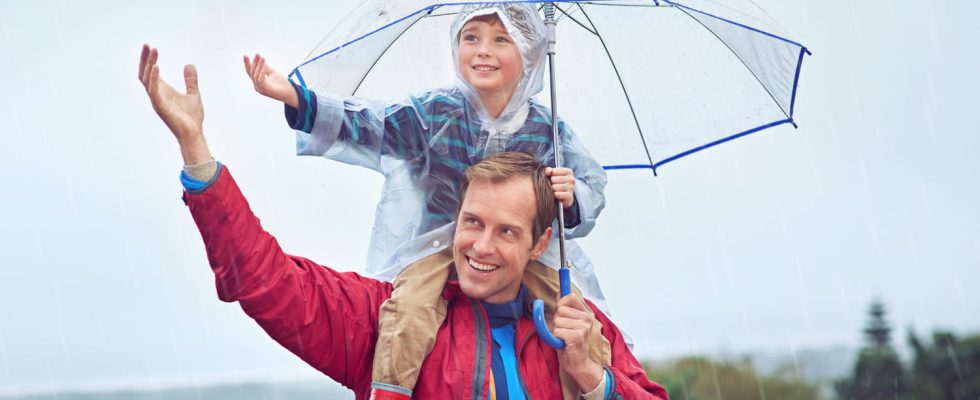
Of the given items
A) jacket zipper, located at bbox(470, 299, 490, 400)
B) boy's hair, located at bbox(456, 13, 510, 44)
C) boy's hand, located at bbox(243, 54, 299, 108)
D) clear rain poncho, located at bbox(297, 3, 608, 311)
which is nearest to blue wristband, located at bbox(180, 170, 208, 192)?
boy's hand, located at bbox(243, 54, 299, 108)

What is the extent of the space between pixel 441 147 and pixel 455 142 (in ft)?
0.18

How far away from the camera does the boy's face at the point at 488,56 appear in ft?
12.4

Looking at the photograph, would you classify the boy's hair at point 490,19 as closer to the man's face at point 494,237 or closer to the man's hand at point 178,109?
the man's face at point 494,237

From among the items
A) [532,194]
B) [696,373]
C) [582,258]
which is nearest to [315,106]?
[532,194]

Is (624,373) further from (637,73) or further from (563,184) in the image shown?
(637,73)

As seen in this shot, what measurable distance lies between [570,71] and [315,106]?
1390 mm

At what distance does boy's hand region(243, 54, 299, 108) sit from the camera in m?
3.29

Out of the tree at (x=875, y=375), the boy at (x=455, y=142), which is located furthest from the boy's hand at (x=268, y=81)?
the tree at (x=875, y=375)

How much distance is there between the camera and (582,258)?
4.06 metres

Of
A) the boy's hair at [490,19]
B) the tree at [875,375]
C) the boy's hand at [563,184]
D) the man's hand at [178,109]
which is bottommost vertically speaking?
the tree at [875,375]

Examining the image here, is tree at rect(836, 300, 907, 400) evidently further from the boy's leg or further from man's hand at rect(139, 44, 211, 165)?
man's hand at rect(139, 44, 211, 165)

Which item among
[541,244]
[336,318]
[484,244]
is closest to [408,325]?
[336,318]

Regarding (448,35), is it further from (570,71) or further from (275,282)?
(275,282)

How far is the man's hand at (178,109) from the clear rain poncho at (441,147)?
27.6 inches
